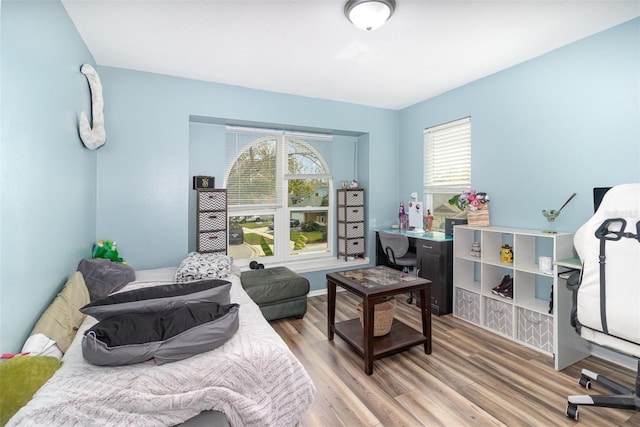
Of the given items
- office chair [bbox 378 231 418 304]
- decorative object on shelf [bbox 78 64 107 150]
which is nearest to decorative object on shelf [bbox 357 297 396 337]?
office chair [bbox 378 231 418 304]

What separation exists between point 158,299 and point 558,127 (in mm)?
3584

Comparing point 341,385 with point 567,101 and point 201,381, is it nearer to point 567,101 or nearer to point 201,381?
point 201,381

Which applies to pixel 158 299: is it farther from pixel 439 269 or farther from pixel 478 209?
pixel 478 209

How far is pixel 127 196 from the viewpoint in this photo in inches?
124

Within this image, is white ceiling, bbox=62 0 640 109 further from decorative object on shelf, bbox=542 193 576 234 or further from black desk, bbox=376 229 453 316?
black desk, bbox=376 229 453 316

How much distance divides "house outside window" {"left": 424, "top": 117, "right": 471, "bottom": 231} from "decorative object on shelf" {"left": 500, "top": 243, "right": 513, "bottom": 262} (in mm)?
870

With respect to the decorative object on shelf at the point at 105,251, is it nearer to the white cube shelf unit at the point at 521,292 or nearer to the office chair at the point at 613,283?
the white cube shelf unit at the point at 521,292

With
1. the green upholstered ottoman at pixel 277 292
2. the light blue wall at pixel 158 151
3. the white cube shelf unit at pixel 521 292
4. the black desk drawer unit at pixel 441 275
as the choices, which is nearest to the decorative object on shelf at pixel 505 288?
the white cube shelf unit at pixel 521 292

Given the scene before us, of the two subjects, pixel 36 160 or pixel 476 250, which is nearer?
pixel 36 160

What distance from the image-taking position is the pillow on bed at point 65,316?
160cm

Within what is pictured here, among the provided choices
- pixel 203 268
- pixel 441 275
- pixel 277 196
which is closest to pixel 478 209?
pixel 441 275

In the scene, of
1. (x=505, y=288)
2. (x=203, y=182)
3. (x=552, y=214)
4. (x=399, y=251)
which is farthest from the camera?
(x=399, y=251)

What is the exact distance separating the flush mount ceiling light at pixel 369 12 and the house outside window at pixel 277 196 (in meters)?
2.16

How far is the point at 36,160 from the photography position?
5.51ft
